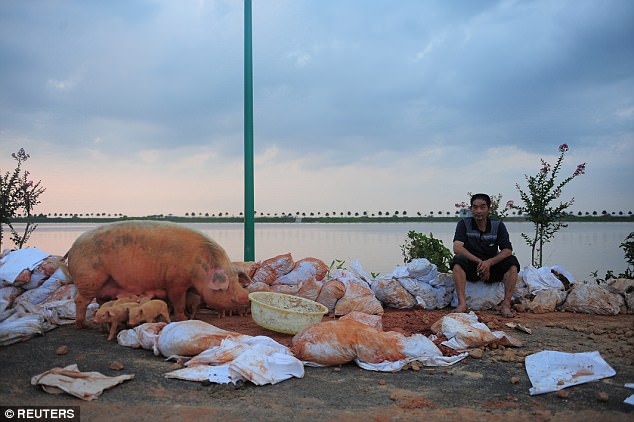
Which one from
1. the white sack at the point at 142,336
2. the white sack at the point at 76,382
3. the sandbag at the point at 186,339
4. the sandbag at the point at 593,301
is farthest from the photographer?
the sandbag at the point at 593,301

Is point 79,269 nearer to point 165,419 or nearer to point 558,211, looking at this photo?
point 165,419

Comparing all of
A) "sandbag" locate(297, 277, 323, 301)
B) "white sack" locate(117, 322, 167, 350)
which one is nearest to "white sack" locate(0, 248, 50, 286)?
"white sack" locate(117, 322, 167, 350)

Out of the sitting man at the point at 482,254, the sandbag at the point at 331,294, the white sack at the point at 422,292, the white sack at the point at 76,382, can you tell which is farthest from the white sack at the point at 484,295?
the white sack at the point at 76,382

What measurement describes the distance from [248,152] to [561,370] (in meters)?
5.49

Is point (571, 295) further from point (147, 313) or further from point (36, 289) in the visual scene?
point (36, 289)

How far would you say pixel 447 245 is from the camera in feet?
28.3

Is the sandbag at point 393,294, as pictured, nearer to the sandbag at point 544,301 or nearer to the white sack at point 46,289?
the sandbag at point 544,301

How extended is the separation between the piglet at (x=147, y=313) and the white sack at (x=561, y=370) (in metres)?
3.55

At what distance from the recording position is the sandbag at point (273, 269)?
654cm

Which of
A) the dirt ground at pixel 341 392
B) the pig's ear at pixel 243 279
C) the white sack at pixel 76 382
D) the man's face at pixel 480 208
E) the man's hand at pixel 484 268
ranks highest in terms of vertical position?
the man's face at pixel 480 208

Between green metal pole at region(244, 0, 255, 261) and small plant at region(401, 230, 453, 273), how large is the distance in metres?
2.98

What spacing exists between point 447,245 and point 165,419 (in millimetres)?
6605

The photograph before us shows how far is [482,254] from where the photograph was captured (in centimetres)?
612

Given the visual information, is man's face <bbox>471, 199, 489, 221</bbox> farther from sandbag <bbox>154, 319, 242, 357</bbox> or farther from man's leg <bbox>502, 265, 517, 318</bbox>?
sandbag <bbox>154, 319, 242, 357</bbox>
